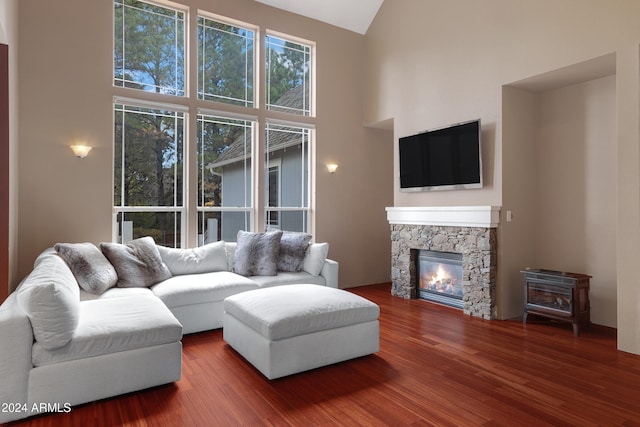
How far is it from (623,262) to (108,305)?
14.5ft

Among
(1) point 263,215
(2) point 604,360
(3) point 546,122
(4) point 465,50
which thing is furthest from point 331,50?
(2) point 604,360

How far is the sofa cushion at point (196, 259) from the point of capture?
181 inches

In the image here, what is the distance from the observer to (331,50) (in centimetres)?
629

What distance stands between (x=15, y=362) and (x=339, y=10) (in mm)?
5959

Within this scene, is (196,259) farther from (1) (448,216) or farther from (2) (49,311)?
(1) (448,216)

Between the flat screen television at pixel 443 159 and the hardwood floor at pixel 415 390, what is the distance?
1991 mm

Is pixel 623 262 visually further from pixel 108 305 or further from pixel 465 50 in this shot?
pixel 108 305

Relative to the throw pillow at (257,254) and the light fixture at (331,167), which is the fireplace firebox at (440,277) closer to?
the light fixture at (331,167)

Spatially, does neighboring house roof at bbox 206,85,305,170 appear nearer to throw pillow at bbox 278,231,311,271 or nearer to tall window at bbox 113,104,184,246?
tall window at bbox 113,104,184,246

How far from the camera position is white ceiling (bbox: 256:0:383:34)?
5.82m

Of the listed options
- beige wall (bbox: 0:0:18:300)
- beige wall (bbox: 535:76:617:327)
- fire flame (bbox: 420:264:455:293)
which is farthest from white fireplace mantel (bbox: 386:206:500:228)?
beige wall (bbox: 0:0:18:300)

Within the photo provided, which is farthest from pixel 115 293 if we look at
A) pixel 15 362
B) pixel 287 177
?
pixel 287 177

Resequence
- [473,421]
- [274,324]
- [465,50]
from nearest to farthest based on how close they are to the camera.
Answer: [473,421]
[274,324]
[465,50]

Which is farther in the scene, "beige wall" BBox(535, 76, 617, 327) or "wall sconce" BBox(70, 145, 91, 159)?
"wall sconce" BBox(70, 145, 91, 159)
